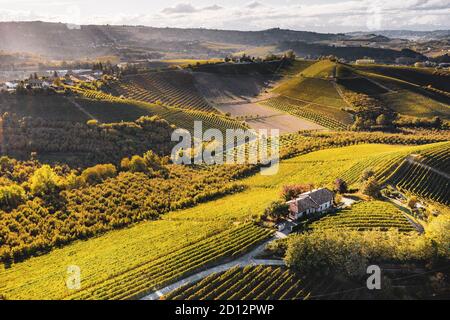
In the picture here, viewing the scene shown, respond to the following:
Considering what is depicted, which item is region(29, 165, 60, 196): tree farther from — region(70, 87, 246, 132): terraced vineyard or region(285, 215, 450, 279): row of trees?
region(285, 215, 450, 279): row of trees

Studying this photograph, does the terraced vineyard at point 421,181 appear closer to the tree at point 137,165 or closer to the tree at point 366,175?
the tree at point 366,175

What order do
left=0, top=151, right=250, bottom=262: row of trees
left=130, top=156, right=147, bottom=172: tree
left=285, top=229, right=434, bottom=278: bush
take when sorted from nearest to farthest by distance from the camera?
1. left=285, top=229, right=434, bottom=278: bush
2. left=0, top=151, right=250, bottom=262: row of trees
3. left=130, top=156, right=147, bottom=172: tree

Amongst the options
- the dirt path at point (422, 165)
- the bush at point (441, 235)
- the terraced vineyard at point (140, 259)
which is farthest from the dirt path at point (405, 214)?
the terraced vineyard at point (140, 259)

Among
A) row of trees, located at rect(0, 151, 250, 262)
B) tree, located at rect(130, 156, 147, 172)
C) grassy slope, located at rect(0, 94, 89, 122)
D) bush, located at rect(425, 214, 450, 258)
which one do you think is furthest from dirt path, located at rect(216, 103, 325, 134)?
bush, located at rect(425, 214, 450, 258)

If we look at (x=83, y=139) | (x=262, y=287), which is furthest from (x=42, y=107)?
(x=262, y=287)
